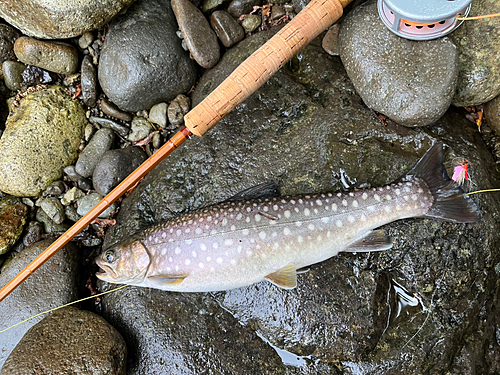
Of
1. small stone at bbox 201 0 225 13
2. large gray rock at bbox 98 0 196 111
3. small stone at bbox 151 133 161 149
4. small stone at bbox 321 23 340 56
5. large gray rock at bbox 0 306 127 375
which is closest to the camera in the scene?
large gray rock at bbox 0 306 127 375

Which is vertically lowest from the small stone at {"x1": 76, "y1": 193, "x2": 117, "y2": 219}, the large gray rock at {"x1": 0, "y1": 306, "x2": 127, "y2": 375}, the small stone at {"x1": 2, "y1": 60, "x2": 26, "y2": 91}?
the large gray rock at {"x1": 0, "y1": 306, "x2": 127, "y2": 375}

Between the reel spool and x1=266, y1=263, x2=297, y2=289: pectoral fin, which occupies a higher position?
the reel spool

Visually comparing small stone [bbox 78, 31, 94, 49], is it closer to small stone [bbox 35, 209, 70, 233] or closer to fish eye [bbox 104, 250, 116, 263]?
small stone [bbox 35, 209, 70, 233]

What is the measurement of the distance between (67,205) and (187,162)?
6.56 ft

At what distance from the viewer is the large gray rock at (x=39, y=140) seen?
429 centimetres

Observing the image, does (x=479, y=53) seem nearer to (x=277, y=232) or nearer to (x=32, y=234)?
(x=277, y=232)

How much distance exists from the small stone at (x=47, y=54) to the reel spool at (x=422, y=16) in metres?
3.80

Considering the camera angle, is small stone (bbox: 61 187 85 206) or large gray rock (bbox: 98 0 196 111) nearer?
large gray rock (bbox: 98 0 196 111)

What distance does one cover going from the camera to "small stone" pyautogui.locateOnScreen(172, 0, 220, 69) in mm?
4086

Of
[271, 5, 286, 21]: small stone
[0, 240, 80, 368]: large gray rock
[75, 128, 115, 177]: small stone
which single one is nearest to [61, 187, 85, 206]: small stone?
[75, 128, 115, 177]: small stone

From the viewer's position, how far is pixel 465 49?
343 centimetres

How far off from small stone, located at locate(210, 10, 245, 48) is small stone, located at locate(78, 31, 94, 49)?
1.62m

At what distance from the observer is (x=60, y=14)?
12.5ft

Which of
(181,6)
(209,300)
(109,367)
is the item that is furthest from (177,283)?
(181,6)
